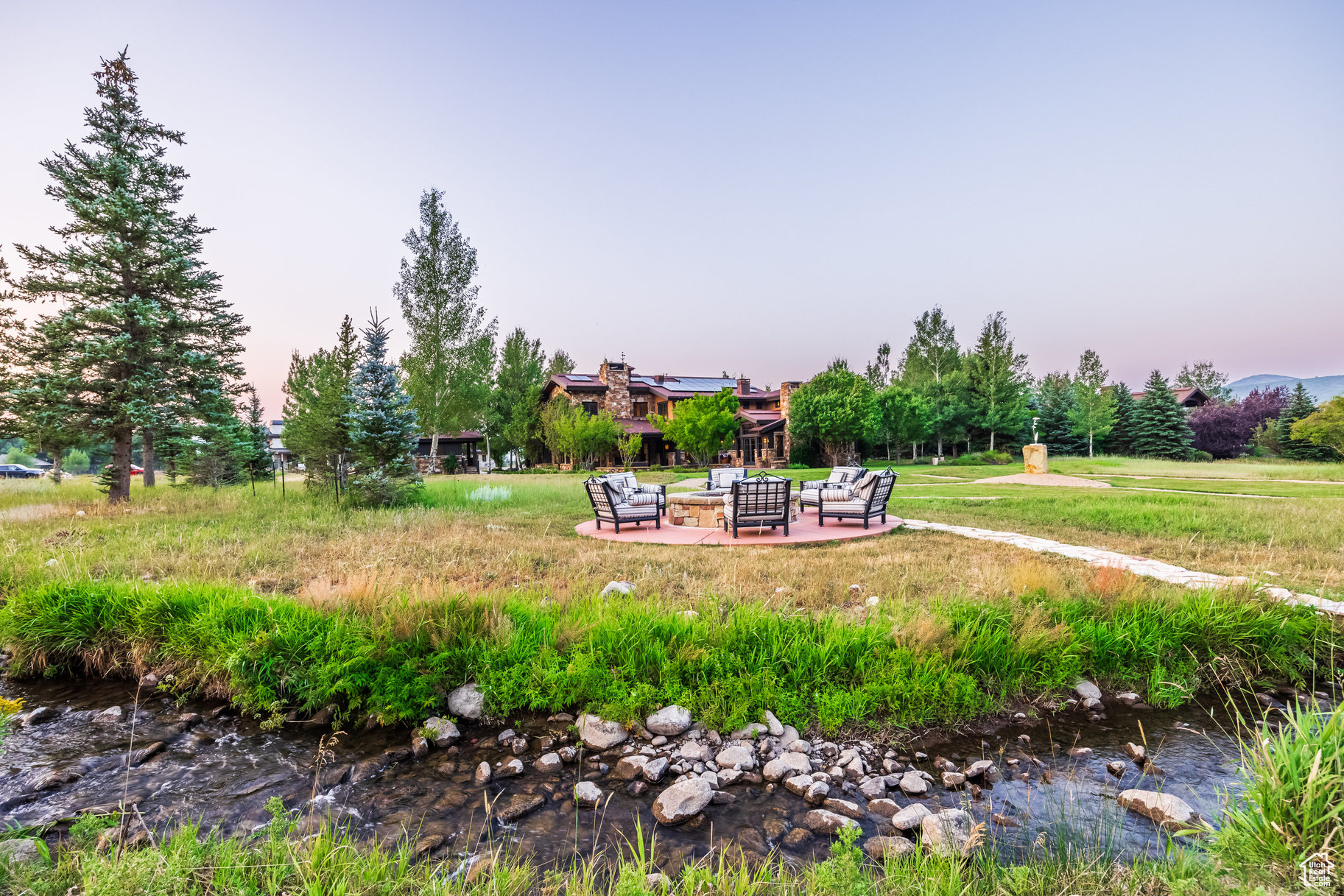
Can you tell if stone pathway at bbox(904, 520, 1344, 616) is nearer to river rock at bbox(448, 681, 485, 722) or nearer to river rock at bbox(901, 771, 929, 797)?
river rock at bbox(901, 771, 929, 797)

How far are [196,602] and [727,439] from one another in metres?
30.7

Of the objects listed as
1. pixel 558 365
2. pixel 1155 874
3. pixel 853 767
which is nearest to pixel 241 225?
pixel 853 767

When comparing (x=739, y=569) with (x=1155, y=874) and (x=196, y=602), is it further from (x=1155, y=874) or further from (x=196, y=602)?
(x=196, y=602)

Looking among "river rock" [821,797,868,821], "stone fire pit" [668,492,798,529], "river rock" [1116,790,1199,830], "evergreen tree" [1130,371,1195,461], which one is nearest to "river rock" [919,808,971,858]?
"river rock" [821,797,868,821]

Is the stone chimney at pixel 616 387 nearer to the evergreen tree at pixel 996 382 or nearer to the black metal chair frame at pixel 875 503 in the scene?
the evergreen tree at pixel 996 382

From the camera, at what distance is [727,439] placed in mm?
34312

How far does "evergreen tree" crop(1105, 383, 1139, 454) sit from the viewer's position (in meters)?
40.0

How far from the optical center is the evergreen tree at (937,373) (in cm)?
3966

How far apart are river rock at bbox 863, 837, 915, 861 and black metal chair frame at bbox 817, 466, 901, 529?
7582 mm

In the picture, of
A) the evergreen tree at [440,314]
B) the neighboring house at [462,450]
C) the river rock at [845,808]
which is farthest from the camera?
the neighboring house at [462,450]

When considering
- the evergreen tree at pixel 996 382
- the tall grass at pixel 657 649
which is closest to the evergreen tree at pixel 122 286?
the tall grass at pixel 657 649

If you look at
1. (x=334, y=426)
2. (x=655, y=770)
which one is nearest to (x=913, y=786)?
(x=655, y=770)

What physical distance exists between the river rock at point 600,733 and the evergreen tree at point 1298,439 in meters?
47.2

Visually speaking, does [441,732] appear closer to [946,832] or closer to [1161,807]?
[946,832]
